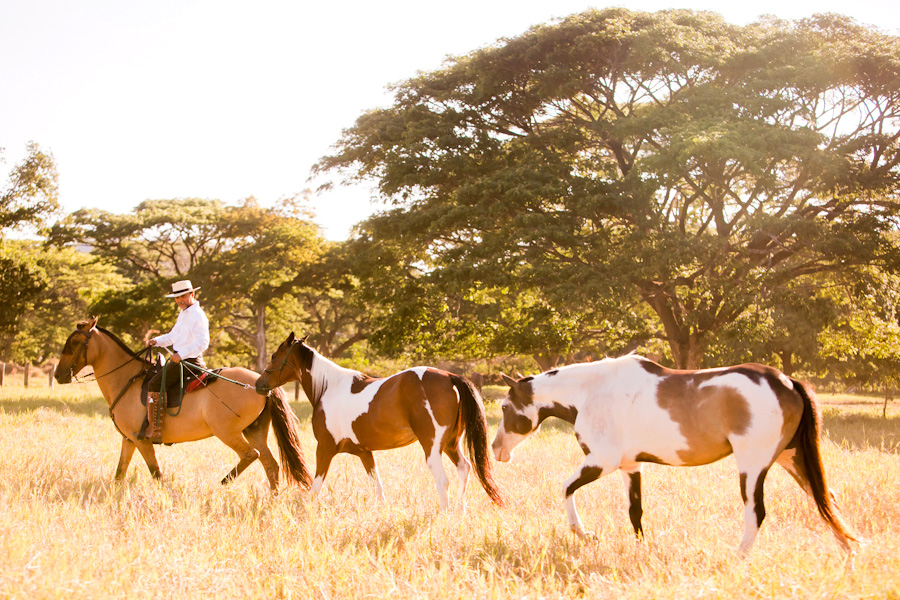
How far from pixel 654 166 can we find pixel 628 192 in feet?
4.24

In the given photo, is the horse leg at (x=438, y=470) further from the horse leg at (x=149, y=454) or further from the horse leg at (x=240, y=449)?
the horse leg at (x=149, y=454)

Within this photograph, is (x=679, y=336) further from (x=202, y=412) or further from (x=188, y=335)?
(x=188, y=335)

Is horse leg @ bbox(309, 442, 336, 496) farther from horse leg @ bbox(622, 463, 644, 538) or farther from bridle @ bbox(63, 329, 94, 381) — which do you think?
bridle @ bbox(63, 329, 94, 381)

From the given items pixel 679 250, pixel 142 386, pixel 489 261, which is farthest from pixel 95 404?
pixel 679 250

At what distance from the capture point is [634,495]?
5180 mm

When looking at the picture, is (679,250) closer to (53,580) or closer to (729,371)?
(729,371)

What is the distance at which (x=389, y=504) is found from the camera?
6.22 meters

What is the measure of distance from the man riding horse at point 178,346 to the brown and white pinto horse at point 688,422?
3892 millimetres

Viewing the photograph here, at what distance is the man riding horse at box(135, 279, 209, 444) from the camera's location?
24.2 ft

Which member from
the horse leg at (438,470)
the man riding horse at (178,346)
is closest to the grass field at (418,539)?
the horse leg at (438,470)

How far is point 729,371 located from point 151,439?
6.13 metres

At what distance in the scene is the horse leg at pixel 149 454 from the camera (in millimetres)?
7340

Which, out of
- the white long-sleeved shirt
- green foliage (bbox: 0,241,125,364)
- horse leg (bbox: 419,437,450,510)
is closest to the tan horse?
the white long-sleeved shirt

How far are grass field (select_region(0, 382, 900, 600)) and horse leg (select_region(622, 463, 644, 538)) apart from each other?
0.14 m
